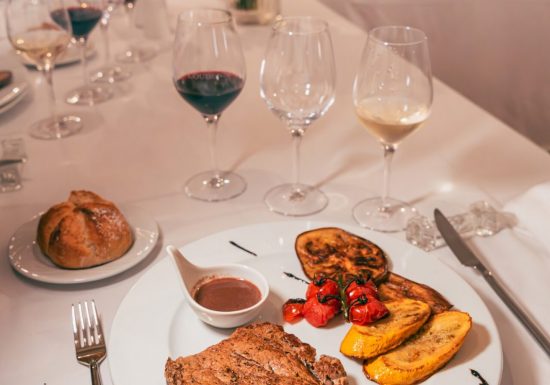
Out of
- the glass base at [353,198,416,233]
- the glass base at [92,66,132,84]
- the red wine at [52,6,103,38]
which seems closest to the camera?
the glass base at [353,198,416,233]

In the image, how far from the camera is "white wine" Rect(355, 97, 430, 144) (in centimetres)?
113

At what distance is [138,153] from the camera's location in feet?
4.88

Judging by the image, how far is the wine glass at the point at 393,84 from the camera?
1.09 m

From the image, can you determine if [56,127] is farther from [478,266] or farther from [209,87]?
[478,266]

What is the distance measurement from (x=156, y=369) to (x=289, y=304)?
22 centimetres

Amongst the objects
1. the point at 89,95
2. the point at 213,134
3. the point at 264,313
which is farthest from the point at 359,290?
the point at 89,95

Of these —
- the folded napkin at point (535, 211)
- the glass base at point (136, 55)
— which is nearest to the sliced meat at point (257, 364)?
the folded napkin at point (535, 211)

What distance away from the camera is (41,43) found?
1479mm

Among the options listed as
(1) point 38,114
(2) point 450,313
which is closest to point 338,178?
(2) point 450,313

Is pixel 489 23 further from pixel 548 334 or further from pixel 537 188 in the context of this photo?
pixel 548 334

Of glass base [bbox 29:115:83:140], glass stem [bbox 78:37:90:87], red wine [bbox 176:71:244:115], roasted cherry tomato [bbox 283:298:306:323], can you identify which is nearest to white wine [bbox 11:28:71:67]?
glass base [bbox 29:115:83:140]

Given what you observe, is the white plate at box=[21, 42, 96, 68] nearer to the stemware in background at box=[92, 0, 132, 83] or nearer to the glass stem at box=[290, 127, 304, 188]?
the stemware in background at box=[92, 0, 132, 83]

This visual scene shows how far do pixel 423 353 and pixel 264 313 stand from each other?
0.24 meters

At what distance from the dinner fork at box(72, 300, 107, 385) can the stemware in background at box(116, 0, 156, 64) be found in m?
1.21
